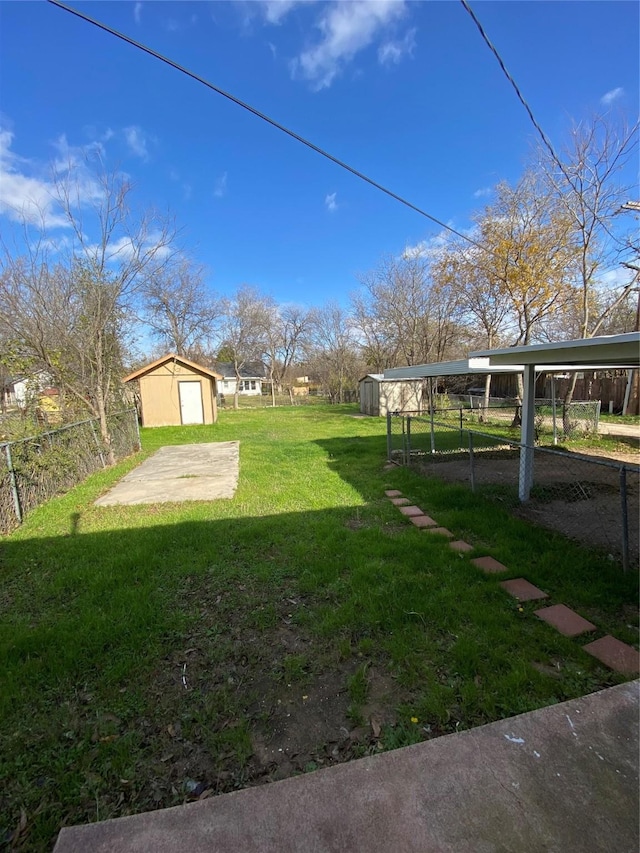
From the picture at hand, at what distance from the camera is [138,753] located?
1743 millimetres

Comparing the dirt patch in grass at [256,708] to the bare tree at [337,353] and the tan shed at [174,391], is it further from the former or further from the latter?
the bare tree at [337,353]

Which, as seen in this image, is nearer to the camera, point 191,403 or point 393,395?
point 191,403

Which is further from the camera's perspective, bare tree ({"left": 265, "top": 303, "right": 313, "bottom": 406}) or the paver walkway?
bare tree ({"left": 265, "top": 303, "right": 313, "bottom": 406})

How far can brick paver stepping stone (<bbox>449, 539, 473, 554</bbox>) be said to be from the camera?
362 cm

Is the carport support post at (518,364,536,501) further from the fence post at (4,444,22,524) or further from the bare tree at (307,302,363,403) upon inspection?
the bare tree at (307,302,363,403)

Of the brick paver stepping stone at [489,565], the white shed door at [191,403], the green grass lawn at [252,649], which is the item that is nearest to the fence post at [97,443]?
the green grass lawn at [252,649]

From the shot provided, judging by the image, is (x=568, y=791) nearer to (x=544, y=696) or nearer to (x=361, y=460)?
(x=544, y=696)

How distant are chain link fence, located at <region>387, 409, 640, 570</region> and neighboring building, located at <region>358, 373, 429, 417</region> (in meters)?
9.74

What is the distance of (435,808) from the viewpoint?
129 cm

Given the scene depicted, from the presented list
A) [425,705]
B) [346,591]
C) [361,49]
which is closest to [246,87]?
[361,49]

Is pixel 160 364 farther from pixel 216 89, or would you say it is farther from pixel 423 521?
pixel 423 521

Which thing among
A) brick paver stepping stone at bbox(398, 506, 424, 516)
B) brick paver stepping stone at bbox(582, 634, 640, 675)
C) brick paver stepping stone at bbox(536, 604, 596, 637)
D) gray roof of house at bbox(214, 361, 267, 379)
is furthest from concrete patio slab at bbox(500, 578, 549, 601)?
gray roof of house at bbox(214, 361, 267, 379)

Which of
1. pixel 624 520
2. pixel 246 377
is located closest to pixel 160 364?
pixel 624 520

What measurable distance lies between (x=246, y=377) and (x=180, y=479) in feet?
121
